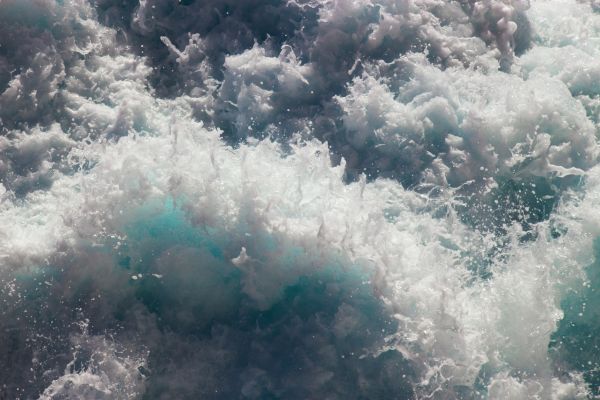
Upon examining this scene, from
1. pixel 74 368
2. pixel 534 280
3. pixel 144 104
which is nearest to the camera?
pixel 74 368

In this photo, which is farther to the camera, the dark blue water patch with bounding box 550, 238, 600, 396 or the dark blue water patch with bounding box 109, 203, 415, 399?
the dark blue water patch with bounding box 550, 238, 600, 396

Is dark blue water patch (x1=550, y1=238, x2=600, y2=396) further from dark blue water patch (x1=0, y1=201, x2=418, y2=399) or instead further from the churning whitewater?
dark blue water patch (x1=0, y1=201, x2=418, y2=399)

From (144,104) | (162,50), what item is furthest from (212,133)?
(162,50)

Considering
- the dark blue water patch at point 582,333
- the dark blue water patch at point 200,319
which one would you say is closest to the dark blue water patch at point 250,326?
the dark blue water patch at point 200,319

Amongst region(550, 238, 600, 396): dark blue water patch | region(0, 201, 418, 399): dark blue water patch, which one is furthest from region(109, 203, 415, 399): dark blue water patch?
region(550, 238, 600, 396): dark blue water patch

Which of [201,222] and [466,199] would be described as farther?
[466,199]

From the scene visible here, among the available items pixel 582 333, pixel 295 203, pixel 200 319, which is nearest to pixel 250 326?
pixel 200 319

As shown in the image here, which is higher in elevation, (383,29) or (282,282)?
(383,29)

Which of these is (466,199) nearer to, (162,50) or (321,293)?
(321,293)
